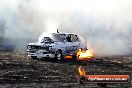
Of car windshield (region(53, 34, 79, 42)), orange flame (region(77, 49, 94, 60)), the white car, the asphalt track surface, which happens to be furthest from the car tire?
the asphalt track surface

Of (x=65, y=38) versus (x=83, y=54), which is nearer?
(x=65, y=38)

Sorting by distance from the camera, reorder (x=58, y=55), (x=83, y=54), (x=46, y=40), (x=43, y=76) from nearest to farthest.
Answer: (x=43, y=76) → (x=58, y=55) → (x=46, y=40) → (x=83, y=54)

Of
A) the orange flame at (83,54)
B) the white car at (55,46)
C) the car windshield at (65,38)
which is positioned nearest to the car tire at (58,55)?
the white car at (55,46)

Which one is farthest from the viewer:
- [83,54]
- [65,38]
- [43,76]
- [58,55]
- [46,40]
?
[83,54]

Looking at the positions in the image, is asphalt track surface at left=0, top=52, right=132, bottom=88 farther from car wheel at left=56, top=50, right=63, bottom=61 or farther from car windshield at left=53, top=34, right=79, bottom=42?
car windshield at left=53, top=34, right=79, bottom=42

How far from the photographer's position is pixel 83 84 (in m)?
16.0

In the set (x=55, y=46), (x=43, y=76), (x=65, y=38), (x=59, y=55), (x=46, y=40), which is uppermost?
(x=65, y=38)

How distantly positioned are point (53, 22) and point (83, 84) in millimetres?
38884

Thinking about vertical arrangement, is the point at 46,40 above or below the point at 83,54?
above

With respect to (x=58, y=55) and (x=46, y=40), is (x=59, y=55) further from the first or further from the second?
(x=46, y=40)

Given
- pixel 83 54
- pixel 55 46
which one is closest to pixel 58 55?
pixel 55 46

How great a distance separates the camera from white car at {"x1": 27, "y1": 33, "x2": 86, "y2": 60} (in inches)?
1056

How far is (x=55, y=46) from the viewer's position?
27.1m

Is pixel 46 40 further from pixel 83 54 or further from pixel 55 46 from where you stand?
pixel 83 54
